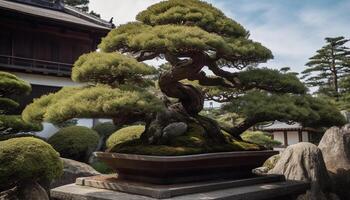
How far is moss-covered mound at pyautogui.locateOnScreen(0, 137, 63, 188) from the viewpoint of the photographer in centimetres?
658

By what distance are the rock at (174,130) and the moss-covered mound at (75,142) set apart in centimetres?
786

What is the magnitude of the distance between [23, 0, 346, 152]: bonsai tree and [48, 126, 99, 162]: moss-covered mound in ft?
23.6

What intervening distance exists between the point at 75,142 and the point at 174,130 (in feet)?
26.2

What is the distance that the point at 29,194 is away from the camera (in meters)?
6.89

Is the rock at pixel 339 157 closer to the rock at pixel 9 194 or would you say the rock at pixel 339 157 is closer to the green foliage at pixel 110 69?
the green foliage at pixel 110 69

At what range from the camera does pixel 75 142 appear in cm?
1240

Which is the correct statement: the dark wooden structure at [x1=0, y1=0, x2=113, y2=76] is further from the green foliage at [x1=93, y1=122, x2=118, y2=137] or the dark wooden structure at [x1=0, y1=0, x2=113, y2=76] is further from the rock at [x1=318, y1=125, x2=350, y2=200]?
the rock at [x1=318, y1=125, x2=350, y2=200]

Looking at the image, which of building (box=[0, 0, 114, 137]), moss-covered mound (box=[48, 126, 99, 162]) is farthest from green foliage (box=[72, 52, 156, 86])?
building (box=[0, 0, 114, 137])

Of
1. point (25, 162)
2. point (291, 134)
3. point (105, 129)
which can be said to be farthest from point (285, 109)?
point (291, 134)

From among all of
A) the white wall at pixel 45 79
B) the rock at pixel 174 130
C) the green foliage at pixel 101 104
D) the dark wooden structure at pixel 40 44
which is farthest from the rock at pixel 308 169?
the white wall at pixel 45 79

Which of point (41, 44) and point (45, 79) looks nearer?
point (45, 79)

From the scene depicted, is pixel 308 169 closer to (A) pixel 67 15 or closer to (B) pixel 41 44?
(B) pixel 41 44

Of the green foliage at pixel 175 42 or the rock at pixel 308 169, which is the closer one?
the green foliage at pixel 175 42

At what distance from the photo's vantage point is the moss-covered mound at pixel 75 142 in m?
12.4
